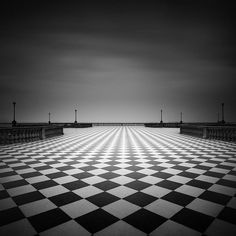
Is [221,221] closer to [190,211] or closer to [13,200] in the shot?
[190,211]

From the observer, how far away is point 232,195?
3.33 meters

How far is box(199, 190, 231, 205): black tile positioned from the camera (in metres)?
3.08

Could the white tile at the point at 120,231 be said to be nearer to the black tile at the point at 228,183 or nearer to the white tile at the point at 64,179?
the white tile at the point at 64,179

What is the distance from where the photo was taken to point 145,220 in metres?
2.51

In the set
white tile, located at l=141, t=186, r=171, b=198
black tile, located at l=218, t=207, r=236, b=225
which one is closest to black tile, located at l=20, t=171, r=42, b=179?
white tile, located at l=141, t=186, r=171, b=198

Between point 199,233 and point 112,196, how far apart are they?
5.26ft

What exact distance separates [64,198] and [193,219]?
89.0 inches

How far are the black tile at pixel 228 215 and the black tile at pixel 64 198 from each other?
7.97ft

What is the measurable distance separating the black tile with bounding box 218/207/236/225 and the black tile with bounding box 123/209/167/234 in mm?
902

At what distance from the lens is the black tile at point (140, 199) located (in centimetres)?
303

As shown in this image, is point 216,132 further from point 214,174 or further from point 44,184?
point 44,184

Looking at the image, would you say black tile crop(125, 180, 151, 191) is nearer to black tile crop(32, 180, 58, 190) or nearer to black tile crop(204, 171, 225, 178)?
black tile crop(32, 180, 58, 190)

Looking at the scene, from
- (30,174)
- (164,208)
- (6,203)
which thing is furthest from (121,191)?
(30,174)

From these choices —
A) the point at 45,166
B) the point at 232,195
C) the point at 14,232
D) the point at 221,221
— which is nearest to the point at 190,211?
the point at 221,221
